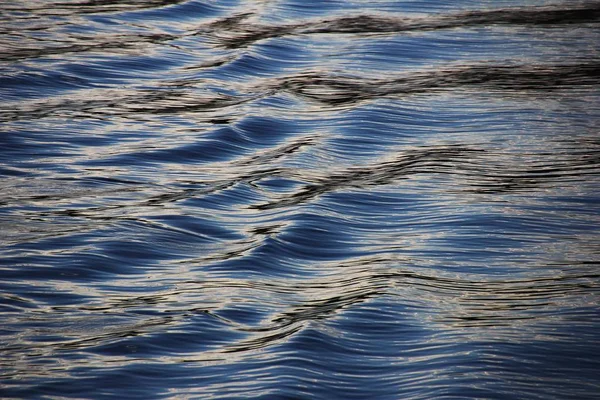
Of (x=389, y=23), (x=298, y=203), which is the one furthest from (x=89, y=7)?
(x=298, y=203)

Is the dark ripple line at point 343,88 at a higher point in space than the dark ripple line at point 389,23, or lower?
lower

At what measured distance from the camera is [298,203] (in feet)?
15.8

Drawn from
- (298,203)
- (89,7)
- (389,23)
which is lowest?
(298,203)

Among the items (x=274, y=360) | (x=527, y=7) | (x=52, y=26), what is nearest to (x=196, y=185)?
(x=274, y=360)

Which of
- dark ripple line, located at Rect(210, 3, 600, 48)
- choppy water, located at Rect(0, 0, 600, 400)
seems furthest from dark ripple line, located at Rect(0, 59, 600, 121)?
dark ripple line, located at Rect(210, 3, 600, 48)

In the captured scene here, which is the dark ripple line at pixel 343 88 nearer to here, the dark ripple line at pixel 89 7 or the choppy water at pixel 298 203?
the choppy water at pixel 298 203

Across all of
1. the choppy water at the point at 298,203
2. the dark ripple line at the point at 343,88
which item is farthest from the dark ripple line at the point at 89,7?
the dark ripple line at the point at 343,88

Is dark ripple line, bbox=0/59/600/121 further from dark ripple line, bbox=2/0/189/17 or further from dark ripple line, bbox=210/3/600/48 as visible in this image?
→ dark ripple line, bbox=2/0/189/17

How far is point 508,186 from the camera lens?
501 centimetres

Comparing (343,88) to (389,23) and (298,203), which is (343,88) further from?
(298,203)

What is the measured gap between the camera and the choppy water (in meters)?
3.48

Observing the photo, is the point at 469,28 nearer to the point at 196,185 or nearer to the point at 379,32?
the point at 379,32

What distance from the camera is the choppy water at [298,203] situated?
348 cm

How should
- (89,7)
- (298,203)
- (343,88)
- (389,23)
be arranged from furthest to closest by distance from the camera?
1. (89,7)
2. (389,23)
3. (343,88)
4. (298,203)
